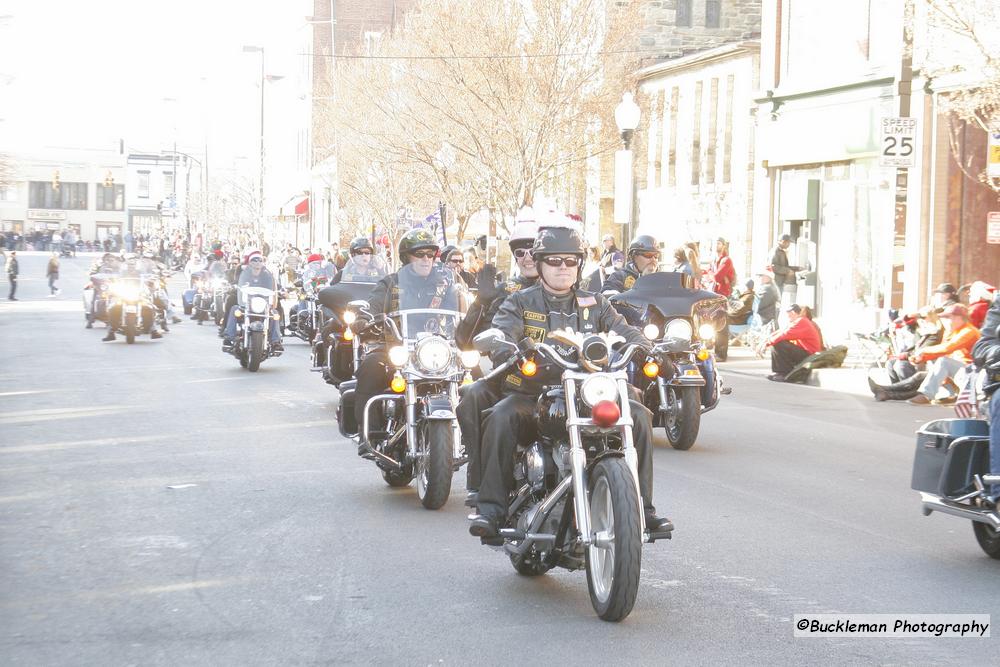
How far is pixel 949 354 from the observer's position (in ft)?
58.0

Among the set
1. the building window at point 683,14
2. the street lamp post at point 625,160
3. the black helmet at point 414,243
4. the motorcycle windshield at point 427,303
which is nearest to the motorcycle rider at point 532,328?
the motorcycle windshield at point 427,303

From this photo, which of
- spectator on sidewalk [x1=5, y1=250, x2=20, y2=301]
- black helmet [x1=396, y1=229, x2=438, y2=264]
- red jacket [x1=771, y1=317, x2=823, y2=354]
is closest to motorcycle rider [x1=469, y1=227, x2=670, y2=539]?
black helmet [x1=396, y1=229, x2=438, y2=264]

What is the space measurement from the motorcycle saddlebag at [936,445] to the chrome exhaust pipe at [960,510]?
0.16 ft

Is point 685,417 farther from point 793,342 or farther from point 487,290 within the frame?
point 793,342

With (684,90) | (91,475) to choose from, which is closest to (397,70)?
(684,90)

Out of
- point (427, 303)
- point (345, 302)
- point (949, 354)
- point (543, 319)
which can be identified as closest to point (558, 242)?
point (543, 319)

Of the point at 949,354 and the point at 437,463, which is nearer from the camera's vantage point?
the point at 437,463

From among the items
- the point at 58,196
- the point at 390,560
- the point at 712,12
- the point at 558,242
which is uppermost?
the point at 712,12

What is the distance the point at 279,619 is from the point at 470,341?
2.21m

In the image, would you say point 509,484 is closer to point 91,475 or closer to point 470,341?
point 470,341

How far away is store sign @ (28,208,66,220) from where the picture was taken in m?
156

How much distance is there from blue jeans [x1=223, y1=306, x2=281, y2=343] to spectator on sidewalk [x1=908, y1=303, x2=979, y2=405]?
9.26 m

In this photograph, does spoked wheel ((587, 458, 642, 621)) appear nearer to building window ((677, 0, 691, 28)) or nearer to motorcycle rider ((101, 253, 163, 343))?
motorcycle rider ((101, 253, 163, 343))

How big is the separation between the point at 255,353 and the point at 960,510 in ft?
48.2
